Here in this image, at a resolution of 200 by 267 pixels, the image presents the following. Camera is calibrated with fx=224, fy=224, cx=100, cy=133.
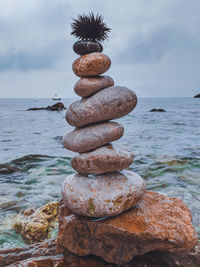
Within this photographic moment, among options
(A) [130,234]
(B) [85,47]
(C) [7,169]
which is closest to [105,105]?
(B) [85,47]

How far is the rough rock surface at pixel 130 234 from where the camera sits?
3295 mm

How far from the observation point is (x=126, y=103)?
12.4 ft

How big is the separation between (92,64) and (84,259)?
3226mm

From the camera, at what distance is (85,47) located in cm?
391

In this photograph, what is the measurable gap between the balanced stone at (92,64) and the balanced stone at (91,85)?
11 cm

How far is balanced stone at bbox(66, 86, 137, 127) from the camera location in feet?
12.2

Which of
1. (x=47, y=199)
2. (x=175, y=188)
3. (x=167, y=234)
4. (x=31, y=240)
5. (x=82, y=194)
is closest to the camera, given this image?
(x=167, y=234)

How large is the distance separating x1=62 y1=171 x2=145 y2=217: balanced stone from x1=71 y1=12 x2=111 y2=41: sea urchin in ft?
8.28

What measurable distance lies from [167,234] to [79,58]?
3.19 m

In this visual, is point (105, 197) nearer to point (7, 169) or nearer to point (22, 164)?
point (7, 169)

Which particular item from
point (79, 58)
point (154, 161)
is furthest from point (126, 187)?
point (154, 161)

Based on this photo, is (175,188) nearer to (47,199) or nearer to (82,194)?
(47,199)

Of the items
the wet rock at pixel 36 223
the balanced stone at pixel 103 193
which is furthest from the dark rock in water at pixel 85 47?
the wet rock at pixel 36 223

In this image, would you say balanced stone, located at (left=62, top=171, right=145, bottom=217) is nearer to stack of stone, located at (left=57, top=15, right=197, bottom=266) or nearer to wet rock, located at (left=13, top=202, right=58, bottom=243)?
stack of stone, located at (left=57, top=15, right=197, bottom=266)
